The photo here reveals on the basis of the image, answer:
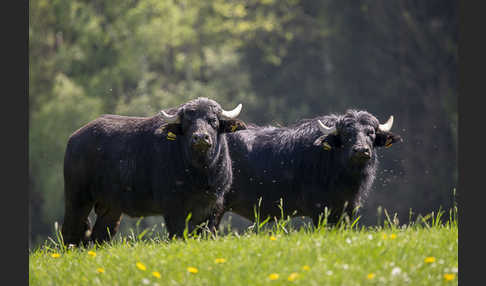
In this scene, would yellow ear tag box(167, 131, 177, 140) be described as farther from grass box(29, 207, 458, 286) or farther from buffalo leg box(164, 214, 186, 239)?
grass box(29, 207, 458, 286)

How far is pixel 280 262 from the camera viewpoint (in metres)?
6.13

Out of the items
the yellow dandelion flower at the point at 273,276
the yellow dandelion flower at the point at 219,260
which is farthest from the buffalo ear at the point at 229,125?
the yellow dandelion flower at the point at 273,276

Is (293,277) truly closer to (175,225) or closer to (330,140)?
(175,225)

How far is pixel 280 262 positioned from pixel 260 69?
32.5 metres

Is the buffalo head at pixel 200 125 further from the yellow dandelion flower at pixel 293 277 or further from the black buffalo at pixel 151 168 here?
the yellow dandelion flower at pixel 293 277

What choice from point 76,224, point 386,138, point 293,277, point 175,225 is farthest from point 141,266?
point 386,138

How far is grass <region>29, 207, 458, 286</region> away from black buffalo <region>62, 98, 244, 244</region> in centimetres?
158

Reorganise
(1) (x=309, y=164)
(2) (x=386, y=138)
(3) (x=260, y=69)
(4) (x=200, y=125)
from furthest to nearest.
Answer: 1. (3) (x=260, y=69)
2. (1) (x=309, y=164)
3. (2) (x=386, y=138)
4. (4) (x=200, y=125)

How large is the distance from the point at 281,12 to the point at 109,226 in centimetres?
3023

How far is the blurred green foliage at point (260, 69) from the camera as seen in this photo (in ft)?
97.5

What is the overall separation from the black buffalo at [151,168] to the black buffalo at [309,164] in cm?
118

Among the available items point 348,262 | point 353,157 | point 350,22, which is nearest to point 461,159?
point 348,262

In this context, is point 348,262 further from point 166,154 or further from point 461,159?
point 166,154

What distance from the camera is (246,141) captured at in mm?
11070
